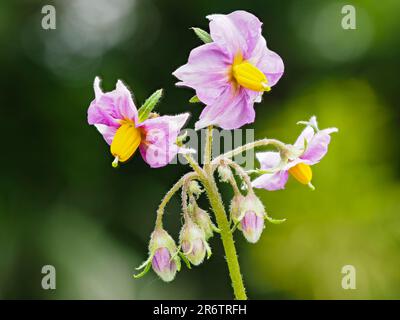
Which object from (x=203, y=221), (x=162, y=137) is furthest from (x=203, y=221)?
(x=162, y=137)

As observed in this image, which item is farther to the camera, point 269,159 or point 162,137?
point 269,159

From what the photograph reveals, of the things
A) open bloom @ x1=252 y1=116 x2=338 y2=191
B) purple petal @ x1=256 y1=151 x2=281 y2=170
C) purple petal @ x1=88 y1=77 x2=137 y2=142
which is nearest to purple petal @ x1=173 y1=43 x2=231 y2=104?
purple petal @ x1=88 y1=77 x2=137 y2=142

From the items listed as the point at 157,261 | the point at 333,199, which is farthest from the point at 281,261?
the point at 157,261

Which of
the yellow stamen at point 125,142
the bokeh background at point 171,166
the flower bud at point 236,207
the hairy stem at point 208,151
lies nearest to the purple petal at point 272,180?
the flower bud at point 236,207

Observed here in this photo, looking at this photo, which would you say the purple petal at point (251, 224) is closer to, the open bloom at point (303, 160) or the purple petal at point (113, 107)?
the open bloom at point (303, 160)

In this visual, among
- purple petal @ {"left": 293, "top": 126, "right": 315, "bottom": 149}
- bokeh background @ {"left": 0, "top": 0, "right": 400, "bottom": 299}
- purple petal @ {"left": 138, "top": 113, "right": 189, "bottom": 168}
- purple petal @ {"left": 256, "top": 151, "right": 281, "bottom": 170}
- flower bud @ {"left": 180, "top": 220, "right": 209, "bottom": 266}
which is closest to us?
purple petal @ {"left": 138, "top": 113, "right": 189, "bottom": 168}

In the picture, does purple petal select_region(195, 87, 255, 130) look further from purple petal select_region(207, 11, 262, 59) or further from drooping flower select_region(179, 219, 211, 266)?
drooping flower select_region(179, 219, 211, 266)

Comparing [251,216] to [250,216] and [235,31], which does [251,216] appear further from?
[235,31]
